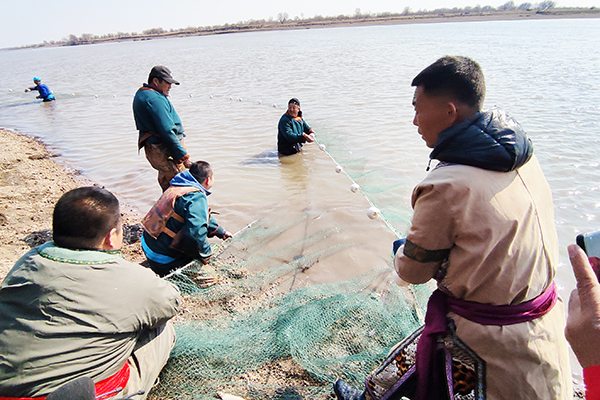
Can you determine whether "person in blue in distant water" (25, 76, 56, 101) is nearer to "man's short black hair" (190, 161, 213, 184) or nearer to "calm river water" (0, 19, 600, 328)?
"calm river water" (0, 19, 600, 328)

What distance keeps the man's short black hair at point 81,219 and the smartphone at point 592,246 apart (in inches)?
83.9

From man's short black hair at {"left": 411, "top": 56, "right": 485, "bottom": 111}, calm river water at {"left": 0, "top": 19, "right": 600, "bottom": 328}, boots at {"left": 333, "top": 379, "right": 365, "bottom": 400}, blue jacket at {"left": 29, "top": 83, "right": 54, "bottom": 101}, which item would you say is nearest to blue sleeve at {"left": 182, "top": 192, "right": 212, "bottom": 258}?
calm river water at {"left": 0, "top": 19, "right": 600, "bottom": 328}

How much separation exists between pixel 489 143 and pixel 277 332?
202 centimetres

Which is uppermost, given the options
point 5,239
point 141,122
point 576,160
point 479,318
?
point 141,122

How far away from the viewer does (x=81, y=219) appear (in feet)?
6.03

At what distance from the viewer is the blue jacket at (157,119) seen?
431 cm

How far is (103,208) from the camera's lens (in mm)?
1915

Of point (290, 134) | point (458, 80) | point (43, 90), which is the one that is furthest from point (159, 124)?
point (43, 90)

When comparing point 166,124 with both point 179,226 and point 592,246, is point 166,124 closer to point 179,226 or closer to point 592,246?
point 179,226

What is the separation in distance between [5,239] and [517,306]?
5212 mm

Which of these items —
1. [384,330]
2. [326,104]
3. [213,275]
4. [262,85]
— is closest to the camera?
[384,330]

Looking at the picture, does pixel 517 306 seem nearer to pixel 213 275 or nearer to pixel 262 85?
pixel 213 275

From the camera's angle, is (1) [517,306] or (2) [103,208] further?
(2) [103,208]

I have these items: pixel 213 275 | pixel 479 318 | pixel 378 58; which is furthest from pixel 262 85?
pixel 479 318
